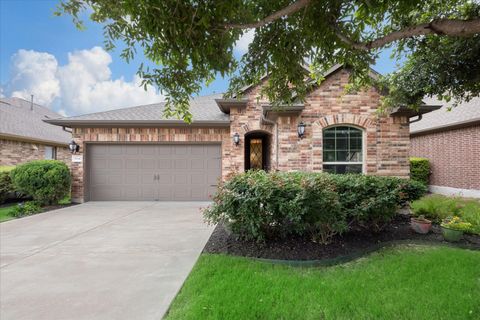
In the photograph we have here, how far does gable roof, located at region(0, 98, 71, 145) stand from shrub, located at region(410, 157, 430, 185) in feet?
60.1

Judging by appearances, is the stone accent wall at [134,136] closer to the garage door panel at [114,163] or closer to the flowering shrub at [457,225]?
the garage door panel at [114,163]

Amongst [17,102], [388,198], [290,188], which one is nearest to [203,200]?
[290,188]

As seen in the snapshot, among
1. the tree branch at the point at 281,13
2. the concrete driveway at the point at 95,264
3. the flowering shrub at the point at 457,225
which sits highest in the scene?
the tree branch at the point at 281,13

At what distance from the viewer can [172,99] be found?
12.2ft

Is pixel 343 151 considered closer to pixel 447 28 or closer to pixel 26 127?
pixel 447 28

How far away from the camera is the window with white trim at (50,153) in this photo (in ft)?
45.1

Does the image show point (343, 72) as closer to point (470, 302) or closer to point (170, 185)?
point (470, 302)

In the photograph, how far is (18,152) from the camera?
11977 mm

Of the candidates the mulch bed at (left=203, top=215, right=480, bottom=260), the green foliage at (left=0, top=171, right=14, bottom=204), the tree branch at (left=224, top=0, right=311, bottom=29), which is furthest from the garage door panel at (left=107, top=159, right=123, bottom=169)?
the tree branch at (left=224, top=0, right=311, bottom=29)

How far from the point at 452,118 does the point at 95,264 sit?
1498 centimetres

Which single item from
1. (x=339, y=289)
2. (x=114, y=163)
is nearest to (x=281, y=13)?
(x=339, y=289)

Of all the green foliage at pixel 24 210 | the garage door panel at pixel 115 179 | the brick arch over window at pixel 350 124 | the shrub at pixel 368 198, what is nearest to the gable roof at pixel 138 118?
the garage door panel at pixel 115 179

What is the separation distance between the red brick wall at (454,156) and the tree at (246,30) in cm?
790

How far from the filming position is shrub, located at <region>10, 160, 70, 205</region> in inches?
335
